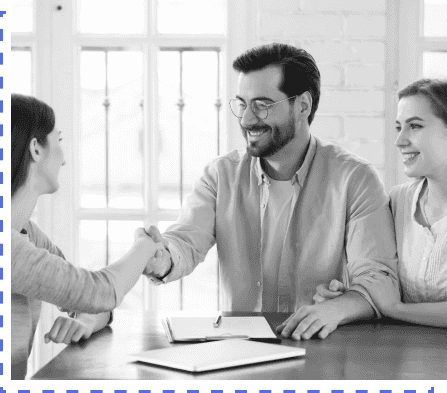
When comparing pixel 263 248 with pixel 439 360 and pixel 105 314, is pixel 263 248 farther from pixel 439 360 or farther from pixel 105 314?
pixel 439 360

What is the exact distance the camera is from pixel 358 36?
8.42ft

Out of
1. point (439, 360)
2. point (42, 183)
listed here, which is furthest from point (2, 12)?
point (439, 360)

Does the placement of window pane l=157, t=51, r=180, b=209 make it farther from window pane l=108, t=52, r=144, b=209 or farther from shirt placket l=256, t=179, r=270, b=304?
shirt placket l=256, t=179, r=270, b=304

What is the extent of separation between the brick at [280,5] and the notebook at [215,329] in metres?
1.31

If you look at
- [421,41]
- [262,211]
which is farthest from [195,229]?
[421,41]

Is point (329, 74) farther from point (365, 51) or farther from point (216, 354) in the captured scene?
point (216, 354)

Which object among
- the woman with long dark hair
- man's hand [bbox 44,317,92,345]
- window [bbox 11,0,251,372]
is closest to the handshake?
the woman with long dark hair

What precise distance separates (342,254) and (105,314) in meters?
0.76

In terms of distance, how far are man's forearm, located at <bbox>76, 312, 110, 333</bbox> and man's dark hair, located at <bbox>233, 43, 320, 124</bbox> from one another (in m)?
0.93

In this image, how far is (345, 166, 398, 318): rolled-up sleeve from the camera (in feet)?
6.14

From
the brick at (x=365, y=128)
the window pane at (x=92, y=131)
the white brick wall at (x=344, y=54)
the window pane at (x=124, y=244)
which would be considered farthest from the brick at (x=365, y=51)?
the window pane at (x=124, y=244)

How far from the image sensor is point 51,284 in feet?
4.45

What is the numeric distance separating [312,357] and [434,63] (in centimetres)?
170

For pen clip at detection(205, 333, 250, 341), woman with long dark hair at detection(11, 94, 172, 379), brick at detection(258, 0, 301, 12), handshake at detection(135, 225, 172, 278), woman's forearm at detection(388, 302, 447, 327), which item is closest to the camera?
woman with long dark hair at detection(11, 94, 172, 379)
